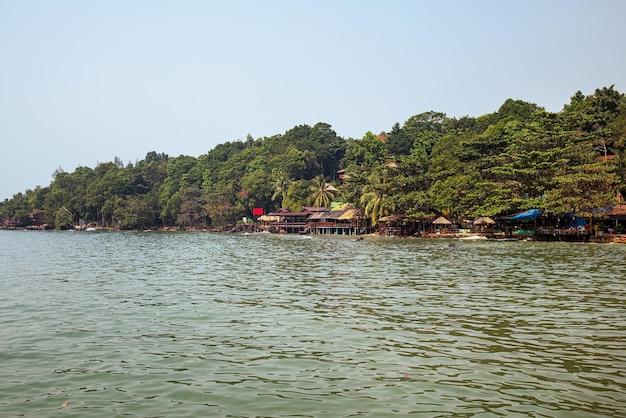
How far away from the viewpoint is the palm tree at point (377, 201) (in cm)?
6562

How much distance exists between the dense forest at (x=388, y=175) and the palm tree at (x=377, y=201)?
0.62ft

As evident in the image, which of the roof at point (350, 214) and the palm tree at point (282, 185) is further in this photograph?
the palm tree at point (282, 185)

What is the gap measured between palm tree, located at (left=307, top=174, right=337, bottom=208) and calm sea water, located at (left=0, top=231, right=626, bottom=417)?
74721 mm

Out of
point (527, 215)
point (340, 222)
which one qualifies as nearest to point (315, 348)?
point (527, 215)

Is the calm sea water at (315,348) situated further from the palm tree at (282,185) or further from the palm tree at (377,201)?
the palm tree at (282,185)

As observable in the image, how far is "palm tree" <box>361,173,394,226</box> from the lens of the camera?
215 feet

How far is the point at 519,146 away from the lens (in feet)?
178

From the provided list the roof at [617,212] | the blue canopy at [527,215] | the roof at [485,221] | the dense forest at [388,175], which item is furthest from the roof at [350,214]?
the roof at [617,212]

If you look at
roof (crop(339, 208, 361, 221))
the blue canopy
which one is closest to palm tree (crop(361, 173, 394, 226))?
roof (crop(339, 208, 361, 221))

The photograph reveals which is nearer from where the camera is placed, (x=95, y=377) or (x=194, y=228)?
(x=95, y=377)

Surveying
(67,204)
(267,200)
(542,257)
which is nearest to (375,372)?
(542,257)

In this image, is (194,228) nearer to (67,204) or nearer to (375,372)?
(67,204)

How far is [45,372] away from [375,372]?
5.31 metres

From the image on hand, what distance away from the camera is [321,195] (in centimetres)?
9512
